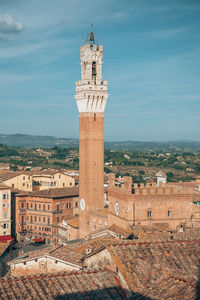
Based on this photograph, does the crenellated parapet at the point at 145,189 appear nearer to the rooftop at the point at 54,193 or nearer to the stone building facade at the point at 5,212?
the rooftop at the point at 54,193

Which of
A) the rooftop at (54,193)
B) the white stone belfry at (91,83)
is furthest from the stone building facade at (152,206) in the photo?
the rooftop at (54,193)

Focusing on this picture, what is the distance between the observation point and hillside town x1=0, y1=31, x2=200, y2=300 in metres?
13.7

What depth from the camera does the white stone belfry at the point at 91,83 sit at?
51062mm

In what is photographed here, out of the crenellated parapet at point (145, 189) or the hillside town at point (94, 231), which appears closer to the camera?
the hillside town at point (94, 231)

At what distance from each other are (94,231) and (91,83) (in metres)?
16.6

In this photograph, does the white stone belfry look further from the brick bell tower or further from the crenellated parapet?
the crenellated parapet

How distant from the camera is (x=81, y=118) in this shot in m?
52.2

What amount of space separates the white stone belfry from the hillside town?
113 mm

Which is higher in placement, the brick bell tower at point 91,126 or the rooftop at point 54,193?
the brick bell tower at point 91,126

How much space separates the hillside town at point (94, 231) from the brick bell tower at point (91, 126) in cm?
11

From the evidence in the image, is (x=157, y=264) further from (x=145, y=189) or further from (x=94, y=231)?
(x=94, y=231)

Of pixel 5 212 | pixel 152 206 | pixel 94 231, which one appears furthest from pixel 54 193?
pixel 152 206

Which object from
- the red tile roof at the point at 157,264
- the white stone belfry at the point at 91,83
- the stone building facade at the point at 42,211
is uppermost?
the white stone belfry at the point at 91,83

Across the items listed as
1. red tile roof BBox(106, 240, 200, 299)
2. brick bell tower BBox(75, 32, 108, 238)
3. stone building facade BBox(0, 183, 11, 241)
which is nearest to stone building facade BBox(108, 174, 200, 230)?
brick bell tower BBox(75, 32, 108, 238)
